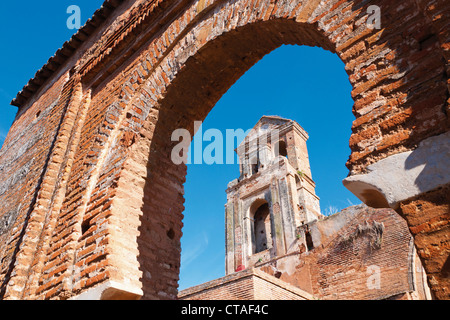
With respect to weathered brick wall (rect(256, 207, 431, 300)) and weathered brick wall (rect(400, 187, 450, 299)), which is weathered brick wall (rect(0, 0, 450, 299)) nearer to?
weathered brick wall (rect(400, 187, 450, 299))

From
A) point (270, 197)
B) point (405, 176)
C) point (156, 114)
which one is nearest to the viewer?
point (405, 176)

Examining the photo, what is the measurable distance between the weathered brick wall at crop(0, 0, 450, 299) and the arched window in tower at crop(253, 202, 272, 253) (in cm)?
1332

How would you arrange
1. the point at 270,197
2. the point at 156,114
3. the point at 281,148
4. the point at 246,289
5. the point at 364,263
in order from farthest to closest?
the point at 281,148, the point at 270,197, the point at 364,263, the point at 246,289, the point at 156,114

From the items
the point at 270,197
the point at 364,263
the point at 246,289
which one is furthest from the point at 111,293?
the point at 270,197

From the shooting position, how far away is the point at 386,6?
2.59 meters

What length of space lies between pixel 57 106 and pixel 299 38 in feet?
13.9

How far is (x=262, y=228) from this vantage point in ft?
60.8

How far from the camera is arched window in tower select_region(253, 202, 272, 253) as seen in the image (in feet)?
57.2

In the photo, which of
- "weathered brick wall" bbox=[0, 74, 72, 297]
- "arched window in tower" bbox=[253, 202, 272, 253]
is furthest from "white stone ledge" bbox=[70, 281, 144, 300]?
"arched window in tower" bbox=[253, 202, 272, 253]

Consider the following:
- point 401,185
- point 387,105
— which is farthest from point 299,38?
point 401,185

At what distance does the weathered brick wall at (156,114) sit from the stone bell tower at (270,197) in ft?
37.2

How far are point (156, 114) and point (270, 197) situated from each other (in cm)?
1413

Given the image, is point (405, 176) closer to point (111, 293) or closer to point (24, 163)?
point (111, 293)

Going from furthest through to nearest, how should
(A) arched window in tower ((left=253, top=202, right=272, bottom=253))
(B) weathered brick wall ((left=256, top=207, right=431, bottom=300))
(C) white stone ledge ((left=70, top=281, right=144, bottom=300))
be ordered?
(A) arched window in tower ((left=253, top=202, right=272, bottom=253)), (B) weathered brick wall ((left=256, top=207, right=431, bottom=300)), (C) white stone ledge ((left=70, top=281, right=144, bottom=300))
